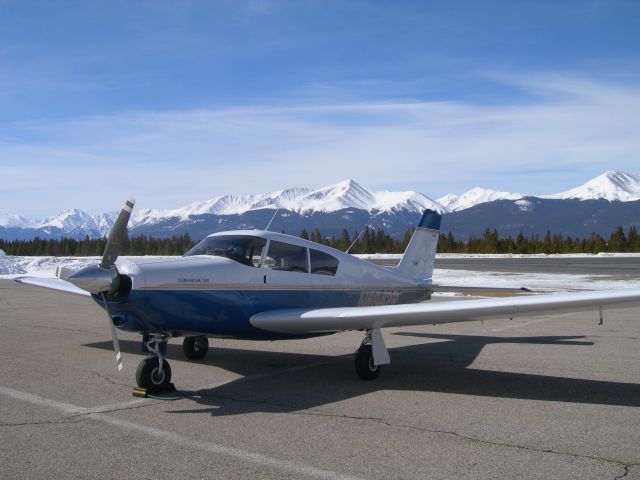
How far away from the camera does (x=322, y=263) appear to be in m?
9.26

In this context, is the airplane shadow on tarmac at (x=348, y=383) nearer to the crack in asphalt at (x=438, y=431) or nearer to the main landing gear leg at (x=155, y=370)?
the crack in asphalt at (x=438, y=431)

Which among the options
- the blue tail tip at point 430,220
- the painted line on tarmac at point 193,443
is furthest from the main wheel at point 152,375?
the blue tail tip at point 430,220

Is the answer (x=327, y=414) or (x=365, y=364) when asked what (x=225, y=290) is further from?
(x=327, y=414)

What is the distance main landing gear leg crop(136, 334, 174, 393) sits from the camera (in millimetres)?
6984

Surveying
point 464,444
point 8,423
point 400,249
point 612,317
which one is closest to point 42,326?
point 8,423

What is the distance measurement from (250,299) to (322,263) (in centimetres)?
160

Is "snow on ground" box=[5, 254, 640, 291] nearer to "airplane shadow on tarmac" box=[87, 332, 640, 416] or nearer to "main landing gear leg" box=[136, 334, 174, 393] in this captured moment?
"airplane shadow on tarmac" box=[87, 332, 640, 416]

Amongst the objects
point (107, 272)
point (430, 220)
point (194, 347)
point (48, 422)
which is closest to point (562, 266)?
point (430, 220)

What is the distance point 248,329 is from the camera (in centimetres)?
804

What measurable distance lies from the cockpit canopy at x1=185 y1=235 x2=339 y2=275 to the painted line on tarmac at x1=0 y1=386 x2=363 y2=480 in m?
2.54

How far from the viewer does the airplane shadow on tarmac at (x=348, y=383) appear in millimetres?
6734

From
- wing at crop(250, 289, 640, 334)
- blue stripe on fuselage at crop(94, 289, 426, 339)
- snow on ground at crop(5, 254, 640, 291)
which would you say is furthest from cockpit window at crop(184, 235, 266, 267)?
snow on ground at crop(5, 254, 640, 291)

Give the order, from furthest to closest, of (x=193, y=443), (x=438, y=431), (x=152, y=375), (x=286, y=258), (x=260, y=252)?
(x=286, y=258)
(x=260, y=252)
(x=152, y=375)
(x=438, y=431)
(x=193, y=443)

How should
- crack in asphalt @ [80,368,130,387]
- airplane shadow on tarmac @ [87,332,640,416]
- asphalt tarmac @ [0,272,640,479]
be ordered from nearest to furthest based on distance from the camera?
asphalt tarmac @ [0,272,640,479] → airplane shadow on tarmac @ [87,332,640,416] → crack in asphalt @ [80,368,130,387]
